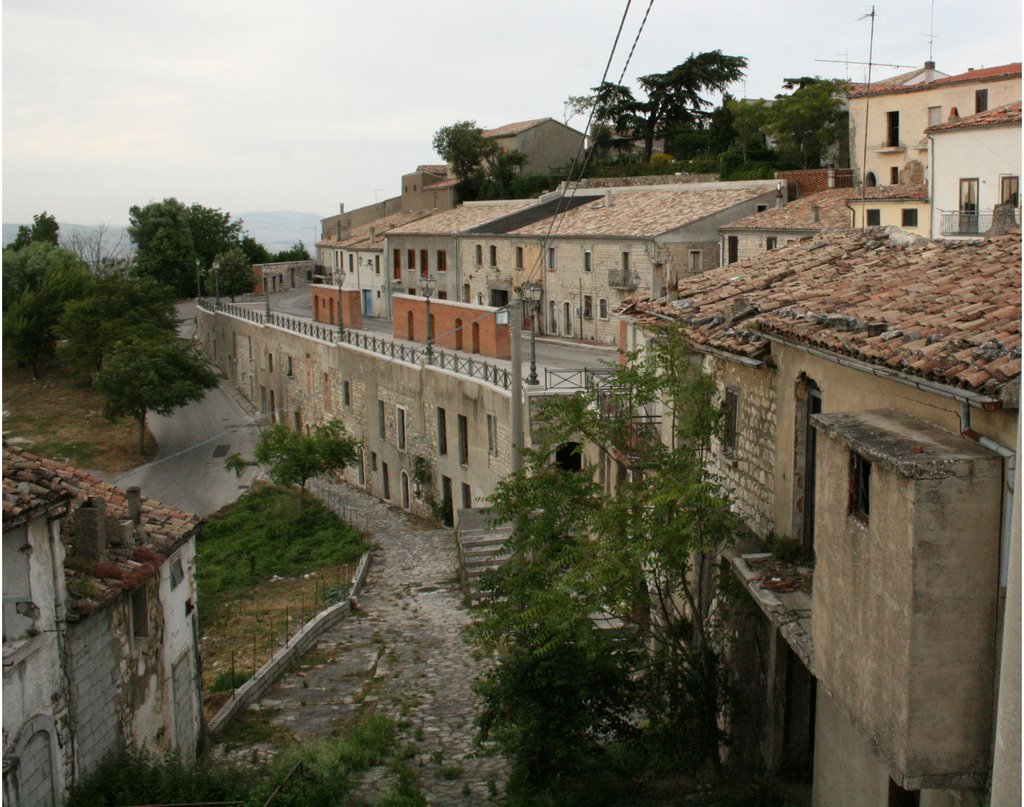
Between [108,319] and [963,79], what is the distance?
124 feet

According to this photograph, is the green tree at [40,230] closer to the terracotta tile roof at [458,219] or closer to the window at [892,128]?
the terracotta tile roof at [458,219]

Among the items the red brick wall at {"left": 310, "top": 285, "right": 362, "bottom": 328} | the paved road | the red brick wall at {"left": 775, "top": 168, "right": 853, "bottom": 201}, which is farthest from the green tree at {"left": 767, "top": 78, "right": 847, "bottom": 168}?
the paved road

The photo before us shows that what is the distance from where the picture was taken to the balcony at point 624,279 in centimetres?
4176

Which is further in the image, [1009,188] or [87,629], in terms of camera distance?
[1009,188]

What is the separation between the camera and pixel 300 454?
32531 millimetres

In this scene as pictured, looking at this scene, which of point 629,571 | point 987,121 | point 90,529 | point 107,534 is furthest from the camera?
point 987,121

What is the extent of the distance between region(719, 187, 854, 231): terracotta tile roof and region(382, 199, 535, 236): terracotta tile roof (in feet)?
49.7

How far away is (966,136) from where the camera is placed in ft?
99.3

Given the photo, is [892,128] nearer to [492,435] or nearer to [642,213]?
[642,213]

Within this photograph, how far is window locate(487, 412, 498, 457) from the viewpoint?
27.9 metres

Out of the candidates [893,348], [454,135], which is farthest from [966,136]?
[454,135]

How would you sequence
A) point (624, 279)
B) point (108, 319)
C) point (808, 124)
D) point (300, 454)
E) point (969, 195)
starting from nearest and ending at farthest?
point (969, 195), point (300, 454), point (624, 279), point (108, 319), point (808, 124)

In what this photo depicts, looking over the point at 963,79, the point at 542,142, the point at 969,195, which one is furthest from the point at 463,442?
the point at 542,142

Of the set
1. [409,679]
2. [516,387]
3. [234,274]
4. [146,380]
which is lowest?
[409,679]
